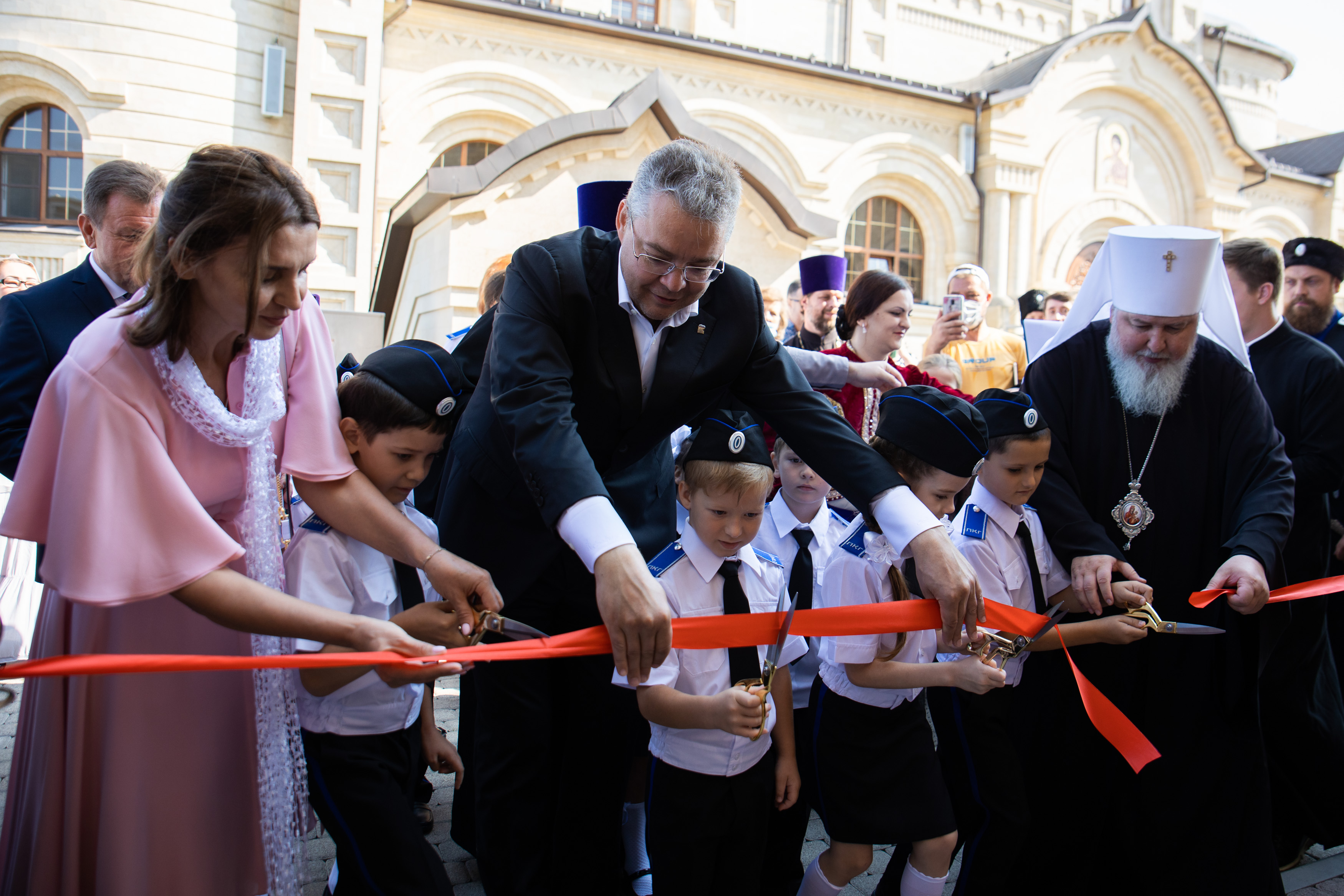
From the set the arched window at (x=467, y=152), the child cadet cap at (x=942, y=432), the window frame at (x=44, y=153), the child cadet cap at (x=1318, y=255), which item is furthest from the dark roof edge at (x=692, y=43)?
the child cadet cap at (x=942, y=432)

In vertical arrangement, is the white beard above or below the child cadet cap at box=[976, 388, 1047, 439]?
above

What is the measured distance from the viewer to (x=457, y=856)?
3.30 m

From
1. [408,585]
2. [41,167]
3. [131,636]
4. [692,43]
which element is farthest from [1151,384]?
[41,167]

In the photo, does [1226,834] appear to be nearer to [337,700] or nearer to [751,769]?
[751,769]

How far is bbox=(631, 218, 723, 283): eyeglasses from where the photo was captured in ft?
6.91

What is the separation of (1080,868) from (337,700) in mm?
2587

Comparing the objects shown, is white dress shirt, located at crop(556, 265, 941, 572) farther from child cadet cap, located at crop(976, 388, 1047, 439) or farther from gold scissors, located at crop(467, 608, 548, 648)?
child cadet cap, located at crop(976, 388, 1047, 439)

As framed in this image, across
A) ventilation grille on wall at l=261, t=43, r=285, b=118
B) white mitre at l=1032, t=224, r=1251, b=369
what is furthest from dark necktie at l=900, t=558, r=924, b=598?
ventilation grille on wall at l=261, t=43, r=285, b=118

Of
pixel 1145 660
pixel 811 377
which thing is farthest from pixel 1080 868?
pixel 811 377

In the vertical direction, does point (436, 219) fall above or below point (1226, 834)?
above

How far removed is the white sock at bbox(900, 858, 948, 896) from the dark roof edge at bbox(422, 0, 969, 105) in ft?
53.1

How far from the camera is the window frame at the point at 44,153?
44.1ft

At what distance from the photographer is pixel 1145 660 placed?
10.0 feet

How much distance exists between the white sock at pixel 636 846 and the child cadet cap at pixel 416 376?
161cm
